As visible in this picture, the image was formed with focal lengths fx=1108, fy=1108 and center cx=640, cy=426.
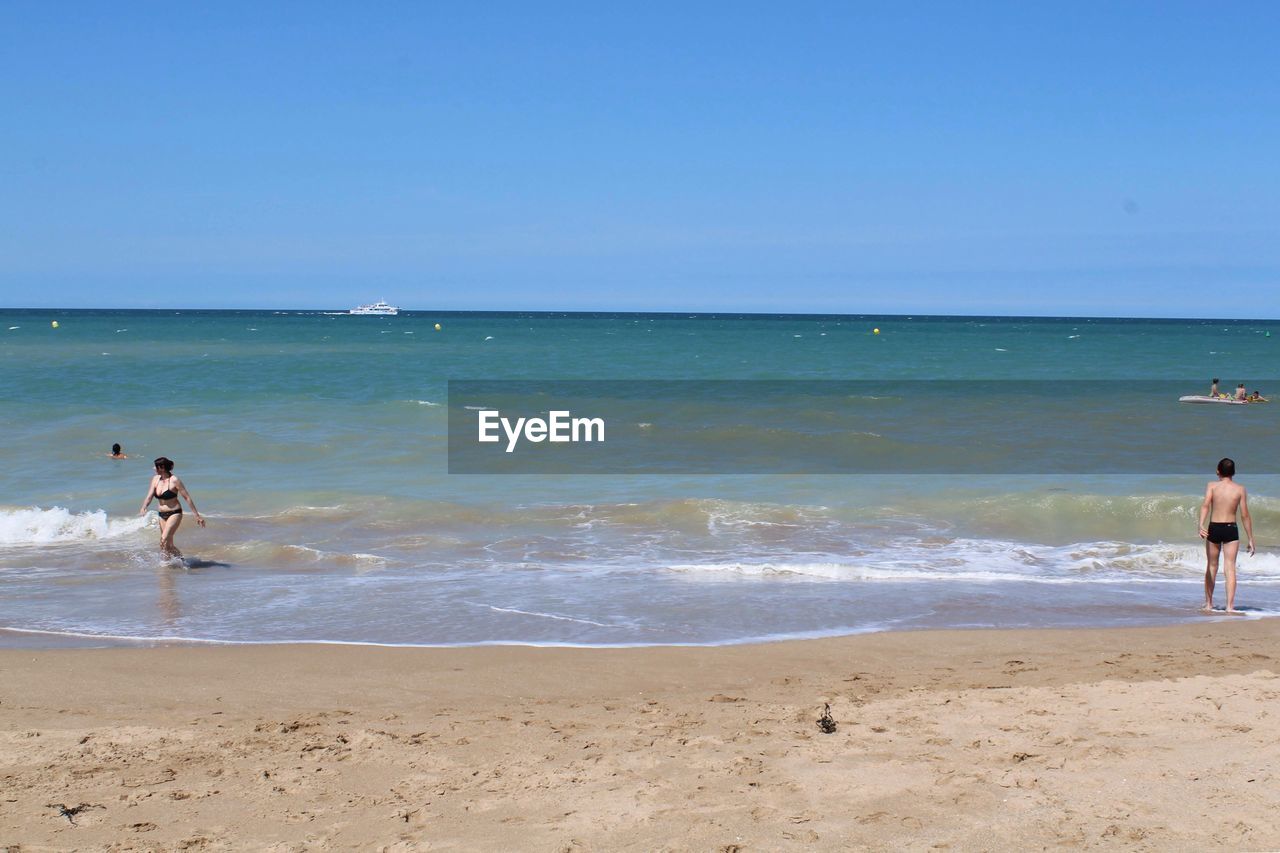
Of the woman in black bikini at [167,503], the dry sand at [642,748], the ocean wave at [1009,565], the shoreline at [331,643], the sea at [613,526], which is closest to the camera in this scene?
the dry sand at [642,748]

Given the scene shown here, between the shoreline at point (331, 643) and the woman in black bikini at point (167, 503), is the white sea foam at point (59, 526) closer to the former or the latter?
the woman in black bikini at point (167, 503)

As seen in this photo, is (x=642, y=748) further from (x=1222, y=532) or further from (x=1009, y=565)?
(x=1009, y=565)

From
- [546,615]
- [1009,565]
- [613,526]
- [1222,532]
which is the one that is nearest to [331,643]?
[546,615]

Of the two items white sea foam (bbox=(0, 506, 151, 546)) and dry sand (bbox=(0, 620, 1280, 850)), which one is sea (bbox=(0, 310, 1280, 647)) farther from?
dry sand (bbox=(0, 620, 1280, 850))

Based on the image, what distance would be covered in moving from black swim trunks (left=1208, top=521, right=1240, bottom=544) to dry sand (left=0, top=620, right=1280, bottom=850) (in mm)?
1728

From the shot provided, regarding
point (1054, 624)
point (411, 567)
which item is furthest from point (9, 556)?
point (1054, 624)

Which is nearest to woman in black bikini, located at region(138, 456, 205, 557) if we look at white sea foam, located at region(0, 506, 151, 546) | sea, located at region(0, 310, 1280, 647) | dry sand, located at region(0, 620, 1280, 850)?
sea, located at region(0, 310, 1280, 647)

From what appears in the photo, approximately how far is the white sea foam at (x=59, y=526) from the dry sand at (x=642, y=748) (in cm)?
563

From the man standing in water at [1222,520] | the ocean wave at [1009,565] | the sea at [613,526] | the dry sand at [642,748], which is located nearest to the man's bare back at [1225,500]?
the man standing in water at [1222,520]

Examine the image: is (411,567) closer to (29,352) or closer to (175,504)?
(175,504)

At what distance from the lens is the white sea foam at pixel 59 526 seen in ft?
43.1

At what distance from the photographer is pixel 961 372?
49.1 m

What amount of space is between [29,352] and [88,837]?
192ft

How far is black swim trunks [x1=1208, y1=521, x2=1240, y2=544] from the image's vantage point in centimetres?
998
